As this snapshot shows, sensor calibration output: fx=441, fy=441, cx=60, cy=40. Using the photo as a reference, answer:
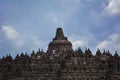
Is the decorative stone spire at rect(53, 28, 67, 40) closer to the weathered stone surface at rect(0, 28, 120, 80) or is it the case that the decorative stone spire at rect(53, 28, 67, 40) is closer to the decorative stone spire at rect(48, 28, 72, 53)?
the decorative stone spire at rect(48, 28, 72, 53)

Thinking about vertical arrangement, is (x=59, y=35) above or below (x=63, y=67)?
above

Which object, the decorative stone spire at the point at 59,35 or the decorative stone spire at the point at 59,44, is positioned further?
the decorative stone spire at the point at 59,35

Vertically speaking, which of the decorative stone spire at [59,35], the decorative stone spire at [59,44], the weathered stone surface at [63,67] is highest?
the decorative stone spire at [59,35]

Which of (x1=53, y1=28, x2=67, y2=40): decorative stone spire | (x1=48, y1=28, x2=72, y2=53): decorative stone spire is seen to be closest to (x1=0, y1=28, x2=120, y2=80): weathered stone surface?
(x1=48, y1=28, x2=72, y2=53): decorative stone spire

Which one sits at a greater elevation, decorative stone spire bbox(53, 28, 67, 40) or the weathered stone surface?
decorative stone spire bbox(53, 28, 67, 40)

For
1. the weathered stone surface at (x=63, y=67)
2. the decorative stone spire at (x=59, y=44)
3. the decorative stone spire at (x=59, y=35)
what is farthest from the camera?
the decorative stone spire at (x=59, y=35)

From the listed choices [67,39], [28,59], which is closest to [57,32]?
[67,39]

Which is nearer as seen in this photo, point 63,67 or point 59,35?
point 63,67

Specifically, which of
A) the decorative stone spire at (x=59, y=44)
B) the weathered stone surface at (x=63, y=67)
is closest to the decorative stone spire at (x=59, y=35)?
the decorative stone spire at (x=59, y=44)

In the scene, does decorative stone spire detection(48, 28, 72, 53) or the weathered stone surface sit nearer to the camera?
the weathered stone surface

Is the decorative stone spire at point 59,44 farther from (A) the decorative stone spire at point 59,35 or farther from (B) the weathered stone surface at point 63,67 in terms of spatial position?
(B) the weathered stone surface at point 63,67

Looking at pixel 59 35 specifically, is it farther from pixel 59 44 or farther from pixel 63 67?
pixel 63 67

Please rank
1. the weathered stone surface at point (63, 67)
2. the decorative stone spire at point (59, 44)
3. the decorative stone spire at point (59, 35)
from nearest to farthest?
1. the weathered stone surface at point (63, 67)
2. the decorative stone spire at point (59, 44)
3. the decorative stone spire at point (59, 35)

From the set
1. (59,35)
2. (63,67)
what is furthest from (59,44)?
(63,67)
